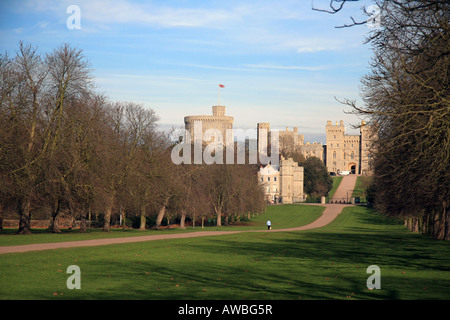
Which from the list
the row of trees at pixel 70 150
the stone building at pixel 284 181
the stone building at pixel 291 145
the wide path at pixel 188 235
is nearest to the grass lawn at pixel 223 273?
the wide path at pixel 188 235

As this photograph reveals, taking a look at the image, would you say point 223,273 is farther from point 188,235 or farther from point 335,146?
point 335,146

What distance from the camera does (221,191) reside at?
62938 millimetres

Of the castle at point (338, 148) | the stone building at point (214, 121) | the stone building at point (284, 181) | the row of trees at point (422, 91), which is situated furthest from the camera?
the castle at point (338, 148)

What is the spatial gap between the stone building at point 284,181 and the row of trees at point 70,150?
75018 mm

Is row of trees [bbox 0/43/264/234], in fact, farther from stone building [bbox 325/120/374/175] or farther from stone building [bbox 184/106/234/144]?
stone building [bbox 325/120/374/175]

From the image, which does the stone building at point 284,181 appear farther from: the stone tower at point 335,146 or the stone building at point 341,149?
the stone tower at point 335,146

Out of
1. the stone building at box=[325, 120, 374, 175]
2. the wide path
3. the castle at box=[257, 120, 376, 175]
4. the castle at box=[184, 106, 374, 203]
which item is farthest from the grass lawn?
the stone building at box=[325, 120, 374, 175]

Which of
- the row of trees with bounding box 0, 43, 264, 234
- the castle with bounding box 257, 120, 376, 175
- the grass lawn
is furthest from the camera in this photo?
the castle with bounding box 257, 120, 376, 175

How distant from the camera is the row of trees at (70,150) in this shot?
3412cm

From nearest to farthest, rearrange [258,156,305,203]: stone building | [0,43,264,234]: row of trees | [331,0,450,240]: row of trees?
1. [331,0,450,240]: row of trees
2. [0,43,264,234]: row of trees
3. [258,156,305,203]: stone building

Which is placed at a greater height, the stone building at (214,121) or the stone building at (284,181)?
the stone building at (214,121)

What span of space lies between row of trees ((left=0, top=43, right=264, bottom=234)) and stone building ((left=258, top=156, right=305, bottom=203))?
7502cm

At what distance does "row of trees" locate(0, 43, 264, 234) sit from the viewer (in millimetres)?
34125
